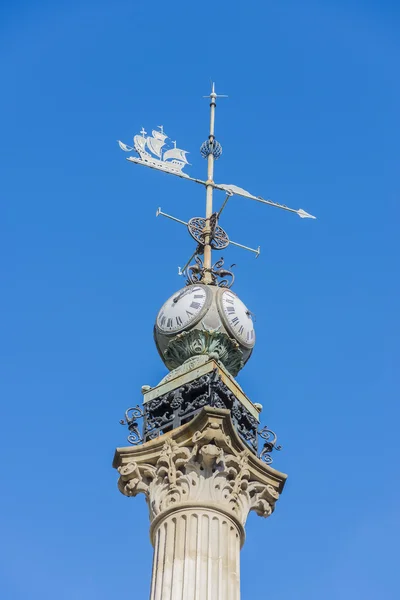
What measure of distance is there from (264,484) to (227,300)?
7.15 m

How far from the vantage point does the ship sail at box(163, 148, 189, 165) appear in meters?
41.3

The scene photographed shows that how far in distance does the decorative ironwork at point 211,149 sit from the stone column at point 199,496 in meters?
14.4

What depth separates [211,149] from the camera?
1695 inches

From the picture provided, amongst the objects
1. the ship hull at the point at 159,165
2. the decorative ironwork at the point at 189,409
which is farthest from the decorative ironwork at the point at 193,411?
the ship hull at the point at 159,165

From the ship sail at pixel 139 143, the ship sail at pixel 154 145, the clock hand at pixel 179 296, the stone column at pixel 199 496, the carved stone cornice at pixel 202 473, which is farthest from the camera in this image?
the ship sail at pixel 154 145

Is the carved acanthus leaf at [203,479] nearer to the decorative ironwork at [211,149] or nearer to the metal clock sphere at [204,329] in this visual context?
the metal clock sphere at [204,329]

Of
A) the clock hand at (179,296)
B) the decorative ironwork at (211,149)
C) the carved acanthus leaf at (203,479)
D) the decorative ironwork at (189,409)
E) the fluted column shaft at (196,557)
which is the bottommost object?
Answer: the fluted column shaft at (196,557)

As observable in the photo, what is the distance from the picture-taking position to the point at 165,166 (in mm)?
40562

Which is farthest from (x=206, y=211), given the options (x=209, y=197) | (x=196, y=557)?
(x=196, y=557)

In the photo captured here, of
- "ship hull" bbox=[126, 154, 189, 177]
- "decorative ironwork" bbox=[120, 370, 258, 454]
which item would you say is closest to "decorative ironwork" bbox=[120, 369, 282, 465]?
"decorative ironwork" bbox=[120, 370, 258, 454]

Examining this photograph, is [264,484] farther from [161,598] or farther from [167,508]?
[161,598]

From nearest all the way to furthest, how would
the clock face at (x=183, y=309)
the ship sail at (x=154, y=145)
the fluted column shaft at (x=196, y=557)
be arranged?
the fluted column shaft at (x=196, y=557), the clock face at (x=183, y=309), the ship sail at (x=154, y=145)

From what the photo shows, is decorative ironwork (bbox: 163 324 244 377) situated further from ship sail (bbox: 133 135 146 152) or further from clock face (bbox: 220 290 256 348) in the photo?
ship sail (bbox: 133 135 146 152)

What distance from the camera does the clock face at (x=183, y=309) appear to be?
36156 mm
